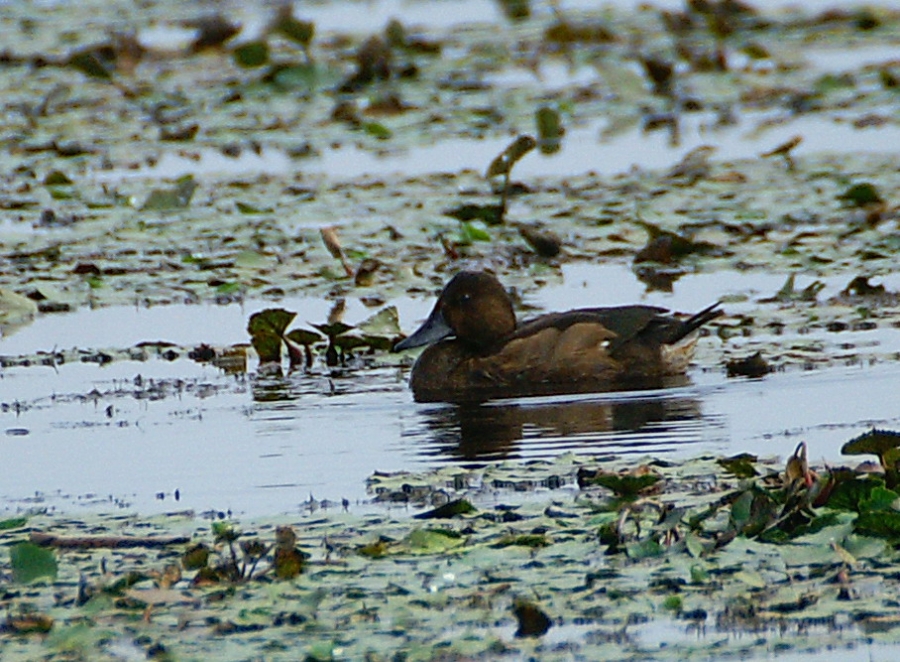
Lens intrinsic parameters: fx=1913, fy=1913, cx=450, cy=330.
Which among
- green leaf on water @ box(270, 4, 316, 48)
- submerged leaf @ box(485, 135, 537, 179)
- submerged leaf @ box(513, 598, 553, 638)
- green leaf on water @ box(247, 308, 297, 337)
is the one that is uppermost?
green leaf on water @ box(270, 4, 316, 48)

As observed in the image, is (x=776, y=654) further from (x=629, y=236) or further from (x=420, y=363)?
(x=629, y=236)

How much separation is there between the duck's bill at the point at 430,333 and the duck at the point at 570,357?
0.32ft

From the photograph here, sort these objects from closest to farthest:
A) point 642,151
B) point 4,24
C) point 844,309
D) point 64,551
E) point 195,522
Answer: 1. point 64,551
2. point 195,522
3. point 844,309
4. point 642,151
5. point 4,24

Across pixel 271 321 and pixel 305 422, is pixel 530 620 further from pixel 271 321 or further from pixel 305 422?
pixel 271 321

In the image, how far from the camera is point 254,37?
22.1 metres

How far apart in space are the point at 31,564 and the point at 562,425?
3.24 m

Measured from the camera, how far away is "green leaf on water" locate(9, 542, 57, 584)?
17.2ft

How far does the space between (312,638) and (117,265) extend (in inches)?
307

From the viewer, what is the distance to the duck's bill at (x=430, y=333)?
9.69 m

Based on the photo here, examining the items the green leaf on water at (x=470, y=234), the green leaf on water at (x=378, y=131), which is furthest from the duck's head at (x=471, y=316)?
the green leaf on water at (x=378, y=131)

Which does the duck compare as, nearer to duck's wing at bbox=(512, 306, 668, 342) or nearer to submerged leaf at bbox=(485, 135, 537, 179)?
duck's wing at bbox=(512, 306, 668, 342)

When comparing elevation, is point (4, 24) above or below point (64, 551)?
above

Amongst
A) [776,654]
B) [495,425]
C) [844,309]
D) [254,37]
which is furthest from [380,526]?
[254,37]

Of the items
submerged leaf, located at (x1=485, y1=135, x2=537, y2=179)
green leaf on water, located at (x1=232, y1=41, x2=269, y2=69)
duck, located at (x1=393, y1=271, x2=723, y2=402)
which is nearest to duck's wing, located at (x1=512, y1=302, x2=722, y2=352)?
duck, located at (x1=393, y1=271, x2=723, y2=402)
